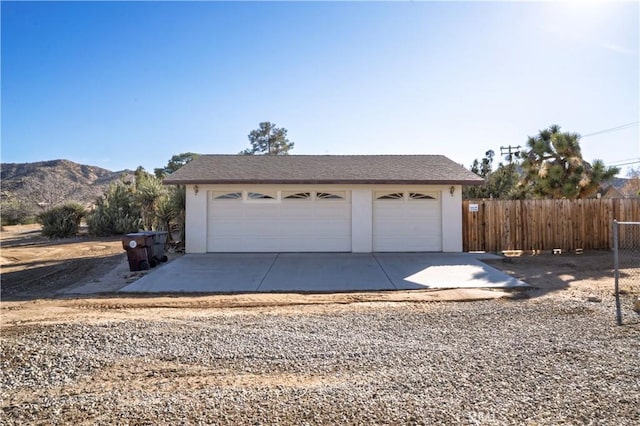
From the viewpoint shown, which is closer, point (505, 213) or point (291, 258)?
point (291, 258)

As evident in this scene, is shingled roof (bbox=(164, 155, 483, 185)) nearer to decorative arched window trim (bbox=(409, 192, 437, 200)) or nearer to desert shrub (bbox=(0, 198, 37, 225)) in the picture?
decorative arched window trim (bbox=(409, 192, 437, 200))

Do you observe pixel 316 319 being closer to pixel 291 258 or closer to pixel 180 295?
pixel 180 295

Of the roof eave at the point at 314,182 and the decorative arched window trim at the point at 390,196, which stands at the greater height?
the roof eave at the point at 314,182

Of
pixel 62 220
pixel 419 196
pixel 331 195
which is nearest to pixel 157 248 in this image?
pixel 331 195

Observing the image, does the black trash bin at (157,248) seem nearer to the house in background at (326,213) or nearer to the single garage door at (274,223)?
the house in background at (326,213)

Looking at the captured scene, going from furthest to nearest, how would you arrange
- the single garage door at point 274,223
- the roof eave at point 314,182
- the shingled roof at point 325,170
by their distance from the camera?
the single garage door at point 274,223
the shingled roof at point 325,170
the roof eave at point 314,182

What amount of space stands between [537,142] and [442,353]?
16.2 meters

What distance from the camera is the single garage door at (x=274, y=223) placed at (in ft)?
41.2

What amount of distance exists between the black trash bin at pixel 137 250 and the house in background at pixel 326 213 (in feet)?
6.95

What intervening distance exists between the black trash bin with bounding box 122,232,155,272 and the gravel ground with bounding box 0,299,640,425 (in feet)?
15.9

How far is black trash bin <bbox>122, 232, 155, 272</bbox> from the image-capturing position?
33.4ft

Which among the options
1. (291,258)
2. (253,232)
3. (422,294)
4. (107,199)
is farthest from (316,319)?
(107,199)

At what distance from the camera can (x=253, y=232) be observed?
41.2 feet

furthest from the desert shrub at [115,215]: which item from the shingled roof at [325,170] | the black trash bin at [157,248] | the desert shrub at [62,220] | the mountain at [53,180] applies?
the mountain at [53,180]
